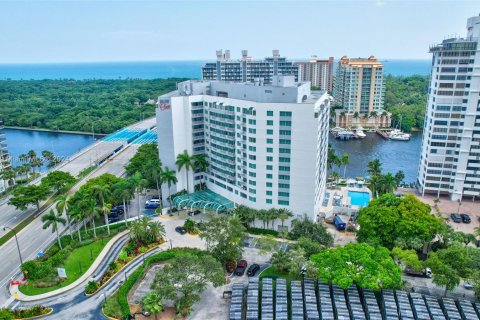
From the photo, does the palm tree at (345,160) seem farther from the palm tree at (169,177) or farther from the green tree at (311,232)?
the palm tree at (169,177)

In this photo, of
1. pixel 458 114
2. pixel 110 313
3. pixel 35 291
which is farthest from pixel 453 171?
pixel 35 291

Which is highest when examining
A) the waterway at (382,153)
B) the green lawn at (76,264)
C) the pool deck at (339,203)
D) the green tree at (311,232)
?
the green tree at (311,232)

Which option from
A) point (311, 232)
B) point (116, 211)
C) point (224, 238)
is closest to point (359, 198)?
point (311, 232)

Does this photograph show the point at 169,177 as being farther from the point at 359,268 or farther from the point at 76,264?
the point at 359,268

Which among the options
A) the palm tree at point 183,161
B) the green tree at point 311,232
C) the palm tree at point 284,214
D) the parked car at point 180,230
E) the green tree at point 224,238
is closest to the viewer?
the green tree at point 224,238

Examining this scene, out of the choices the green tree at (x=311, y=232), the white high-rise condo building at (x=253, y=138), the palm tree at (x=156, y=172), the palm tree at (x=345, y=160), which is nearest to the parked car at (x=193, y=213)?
the white high-rise condo building at (x=253, y=138)

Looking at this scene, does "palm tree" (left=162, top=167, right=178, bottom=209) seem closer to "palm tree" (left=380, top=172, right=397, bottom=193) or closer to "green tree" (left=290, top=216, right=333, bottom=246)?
"green tree" (left=290, top=216, right=333, bottom=246)

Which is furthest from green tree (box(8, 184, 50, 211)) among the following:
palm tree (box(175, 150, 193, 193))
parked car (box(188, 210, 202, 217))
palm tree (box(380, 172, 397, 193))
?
palm tree (box(380, 172, 397, 193))
